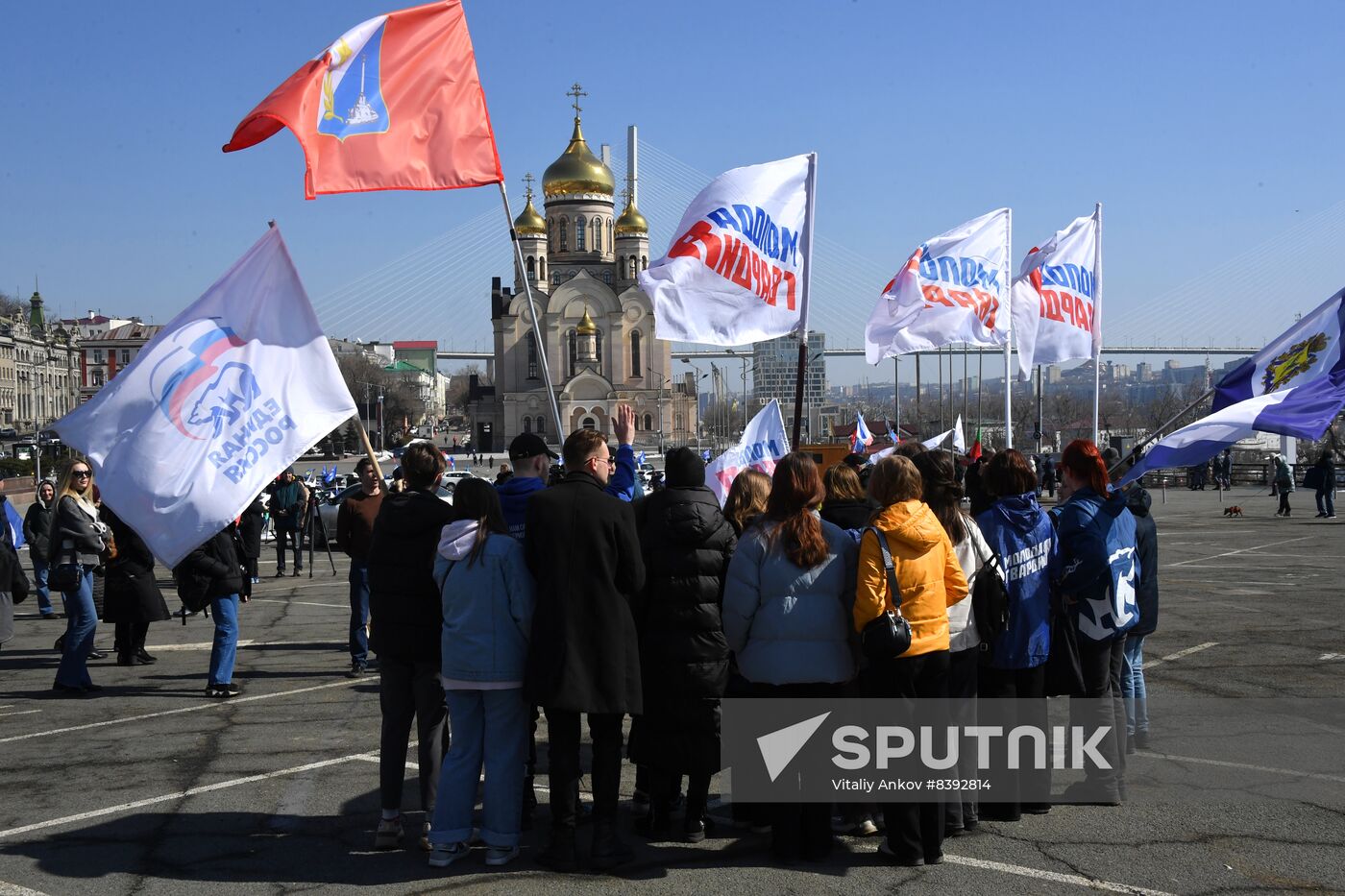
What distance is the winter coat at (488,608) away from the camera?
18.9ft

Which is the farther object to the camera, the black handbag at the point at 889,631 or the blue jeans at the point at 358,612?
the blue jeans at the point at 358,612

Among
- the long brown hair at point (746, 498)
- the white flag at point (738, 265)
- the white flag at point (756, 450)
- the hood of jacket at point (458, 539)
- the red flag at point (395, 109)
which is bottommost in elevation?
the hood of jacket at point (458, 539)

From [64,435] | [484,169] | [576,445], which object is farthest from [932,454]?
[64,435]

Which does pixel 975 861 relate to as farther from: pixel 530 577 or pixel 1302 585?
pixel 1302 585

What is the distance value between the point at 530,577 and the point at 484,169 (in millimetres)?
3806

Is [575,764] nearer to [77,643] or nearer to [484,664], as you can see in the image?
Answer: [484,664]

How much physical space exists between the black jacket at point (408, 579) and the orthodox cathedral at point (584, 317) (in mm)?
102277

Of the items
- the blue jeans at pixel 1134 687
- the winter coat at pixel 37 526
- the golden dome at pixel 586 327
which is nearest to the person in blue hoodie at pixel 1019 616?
the blue jeans at pixel 1134 687

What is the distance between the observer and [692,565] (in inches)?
231

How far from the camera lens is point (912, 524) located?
563cm

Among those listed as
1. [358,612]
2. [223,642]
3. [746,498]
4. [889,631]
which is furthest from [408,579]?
[358,612]

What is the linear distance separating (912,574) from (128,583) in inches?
289

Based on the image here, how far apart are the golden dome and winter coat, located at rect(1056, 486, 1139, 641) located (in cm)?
10488

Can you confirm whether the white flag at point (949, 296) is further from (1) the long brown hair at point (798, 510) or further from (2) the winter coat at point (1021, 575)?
(1) the long brown hair at point (798, 510)
